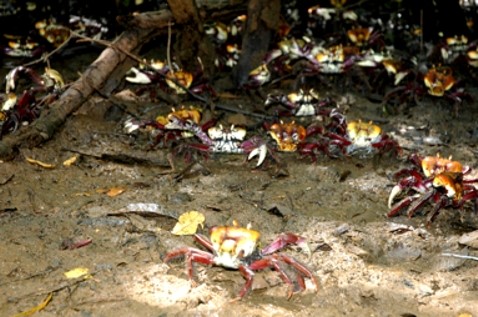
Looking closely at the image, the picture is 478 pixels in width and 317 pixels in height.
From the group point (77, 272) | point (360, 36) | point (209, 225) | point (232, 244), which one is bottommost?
point (360, 36)

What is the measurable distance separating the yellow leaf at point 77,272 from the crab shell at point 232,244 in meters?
0.64

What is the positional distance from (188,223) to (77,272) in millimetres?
738

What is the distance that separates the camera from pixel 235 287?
293cm

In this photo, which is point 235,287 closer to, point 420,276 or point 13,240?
point 420,276

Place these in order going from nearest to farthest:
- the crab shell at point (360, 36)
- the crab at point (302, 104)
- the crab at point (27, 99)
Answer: the crab at point (27, 99)
the crab at point (302, 104)
the crab shell at point (360, 36)

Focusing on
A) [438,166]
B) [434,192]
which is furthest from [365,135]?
[434,192]

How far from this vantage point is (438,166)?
400cm

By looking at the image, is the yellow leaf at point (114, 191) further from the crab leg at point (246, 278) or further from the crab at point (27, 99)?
the crab leg at point (246, 278)

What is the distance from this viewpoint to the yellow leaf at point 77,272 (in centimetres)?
288

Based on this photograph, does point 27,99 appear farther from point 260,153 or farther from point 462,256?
point 462,256

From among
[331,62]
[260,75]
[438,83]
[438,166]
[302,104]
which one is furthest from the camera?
[331,62]

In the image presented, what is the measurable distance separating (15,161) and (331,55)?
3398mm

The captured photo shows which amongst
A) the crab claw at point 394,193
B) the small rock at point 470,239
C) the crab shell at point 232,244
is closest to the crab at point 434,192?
the crab claw at point 394,193

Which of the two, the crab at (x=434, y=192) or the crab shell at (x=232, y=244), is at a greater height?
the crab shell at (x=232, y=244)
